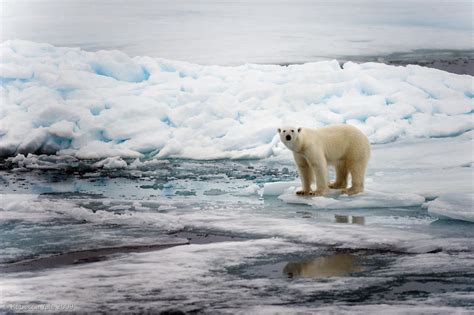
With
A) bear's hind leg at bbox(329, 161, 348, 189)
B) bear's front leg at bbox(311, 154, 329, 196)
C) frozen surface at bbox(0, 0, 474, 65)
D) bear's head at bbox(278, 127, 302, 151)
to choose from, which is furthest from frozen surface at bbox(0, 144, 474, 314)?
frozen surface at bbox(0, 0, 474, 65)

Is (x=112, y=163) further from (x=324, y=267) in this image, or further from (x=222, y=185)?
(x=324, y=267)

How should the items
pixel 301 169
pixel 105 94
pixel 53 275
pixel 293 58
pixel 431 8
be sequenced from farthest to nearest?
pixel 431 8
pixel 293 58
pixel 105 94
pixel 301 169
pixel 53 275

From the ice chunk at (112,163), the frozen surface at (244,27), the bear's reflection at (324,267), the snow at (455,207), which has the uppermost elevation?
the frozen surface at (244,27)

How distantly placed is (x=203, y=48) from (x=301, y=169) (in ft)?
15.0

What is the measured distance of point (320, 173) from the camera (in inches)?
248

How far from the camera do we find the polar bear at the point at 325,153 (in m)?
6.27

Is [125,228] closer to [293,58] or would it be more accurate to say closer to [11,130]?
[11,130]

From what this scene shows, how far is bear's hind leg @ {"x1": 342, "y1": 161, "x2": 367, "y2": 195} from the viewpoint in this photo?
6.38m

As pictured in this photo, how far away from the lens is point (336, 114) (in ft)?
29.2

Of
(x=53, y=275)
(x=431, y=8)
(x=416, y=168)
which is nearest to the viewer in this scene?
(x=53, y=275)

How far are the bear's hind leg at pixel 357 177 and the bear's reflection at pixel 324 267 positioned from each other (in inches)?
65.3

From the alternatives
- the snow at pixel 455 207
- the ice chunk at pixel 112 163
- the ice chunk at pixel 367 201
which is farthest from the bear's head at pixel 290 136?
the ice chunk at pixel 112 163

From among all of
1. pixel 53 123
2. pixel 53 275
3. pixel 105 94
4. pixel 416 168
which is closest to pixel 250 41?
pixel 105 94

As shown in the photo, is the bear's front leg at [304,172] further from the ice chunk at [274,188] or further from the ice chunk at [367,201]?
the ice chunk at [274,188]
